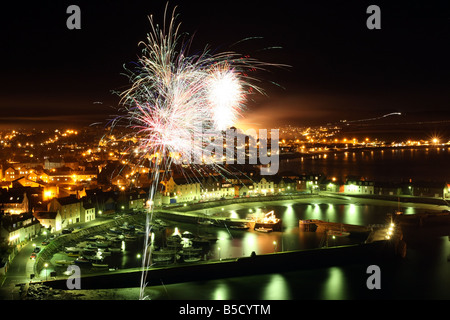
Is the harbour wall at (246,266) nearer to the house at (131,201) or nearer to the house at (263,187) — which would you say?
the house at (131,201)

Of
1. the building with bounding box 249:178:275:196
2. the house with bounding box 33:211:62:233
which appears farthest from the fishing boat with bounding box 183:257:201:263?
the building with bounding box 249:178:275:196

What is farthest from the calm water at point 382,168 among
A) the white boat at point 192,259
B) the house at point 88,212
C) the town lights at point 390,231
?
the white boat at point 192,259

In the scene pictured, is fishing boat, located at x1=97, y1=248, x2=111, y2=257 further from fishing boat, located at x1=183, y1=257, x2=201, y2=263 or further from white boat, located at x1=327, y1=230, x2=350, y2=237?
white boat, located at x1=327, y1=230, x2=350, y2=237

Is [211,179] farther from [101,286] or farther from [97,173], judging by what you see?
[101,286]

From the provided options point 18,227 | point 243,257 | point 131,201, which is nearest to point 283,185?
point 131,201
